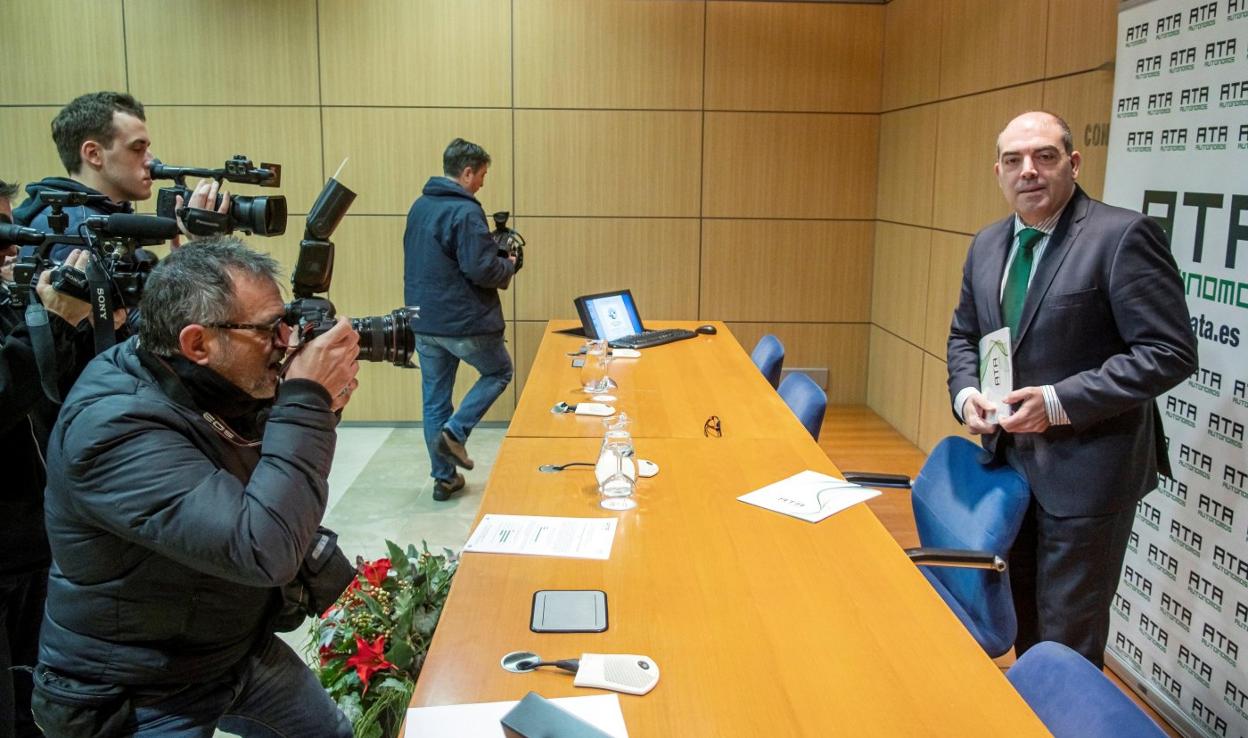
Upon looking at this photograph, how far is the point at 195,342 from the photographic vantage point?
1615 millimetres

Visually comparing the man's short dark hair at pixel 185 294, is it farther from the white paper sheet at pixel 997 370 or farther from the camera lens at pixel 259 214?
the white paper sheet at pixel 997 370

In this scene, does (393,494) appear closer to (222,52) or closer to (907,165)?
(222,52)

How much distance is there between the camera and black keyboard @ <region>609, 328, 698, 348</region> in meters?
4.29

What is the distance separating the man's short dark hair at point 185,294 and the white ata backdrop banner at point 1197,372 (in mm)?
2406

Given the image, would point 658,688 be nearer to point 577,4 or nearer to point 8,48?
point 577,4

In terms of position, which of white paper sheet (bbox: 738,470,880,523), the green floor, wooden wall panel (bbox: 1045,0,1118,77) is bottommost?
the green floor

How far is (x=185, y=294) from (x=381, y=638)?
3.07 feet

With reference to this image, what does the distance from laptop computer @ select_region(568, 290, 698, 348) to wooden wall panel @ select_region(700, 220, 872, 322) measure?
151 cm

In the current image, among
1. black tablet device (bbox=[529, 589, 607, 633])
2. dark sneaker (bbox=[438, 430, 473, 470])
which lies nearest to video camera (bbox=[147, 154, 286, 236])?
black tablet device (bbox=[529, 589, 607, 633])

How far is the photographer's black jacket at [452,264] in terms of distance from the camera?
4473 mm

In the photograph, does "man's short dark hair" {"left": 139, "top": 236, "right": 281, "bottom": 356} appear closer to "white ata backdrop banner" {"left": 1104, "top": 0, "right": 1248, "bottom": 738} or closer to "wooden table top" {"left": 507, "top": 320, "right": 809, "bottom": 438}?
"wooden table top" {"left": 507, "top": 320, "right": 809, "bottom": 438}

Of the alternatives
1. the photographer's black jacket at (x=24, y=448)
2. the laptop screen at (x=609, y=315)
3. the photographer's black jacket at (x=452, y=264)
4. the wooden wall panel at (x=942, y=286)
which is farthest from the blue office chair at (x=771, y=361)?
the photographer's black jacket at (x=24, y=448)

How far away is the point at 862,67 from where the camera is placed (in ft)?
19.6

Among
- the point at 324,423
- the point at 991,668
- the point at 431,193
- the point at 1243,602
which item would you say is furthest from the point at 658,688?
the point at 431,193
